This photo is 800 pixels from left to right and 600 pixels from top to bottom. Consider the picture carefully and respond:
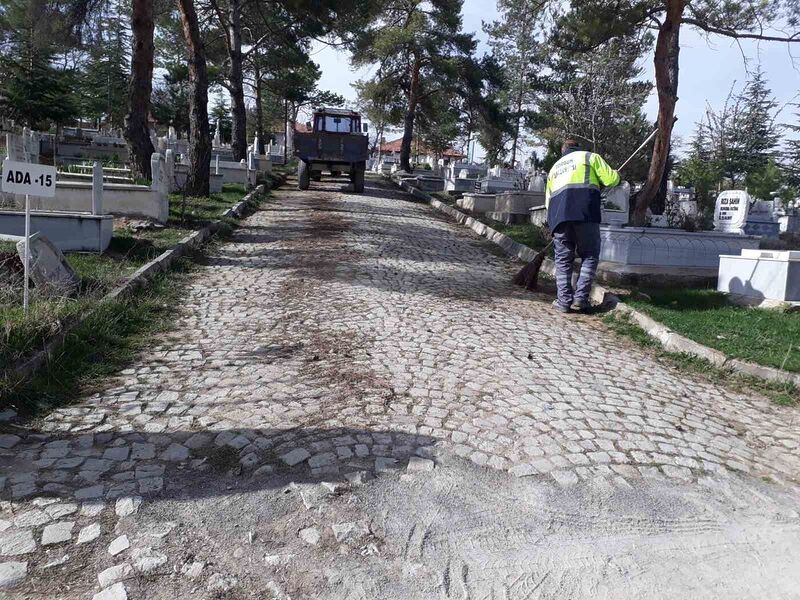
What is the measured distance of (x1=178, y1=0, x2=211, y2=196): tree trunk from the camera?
14.9 metres

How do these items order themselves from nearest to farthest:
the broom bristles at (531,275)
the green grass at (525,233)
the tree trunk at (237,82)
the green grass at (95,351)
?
the green grass at (95,351) < the broom bristles at (531,275) < the green grass at (525,233) < the tree trunk at (237,82)

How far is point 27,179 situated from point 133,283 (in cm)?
184

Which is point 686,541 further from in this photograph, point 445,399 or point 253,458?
point 253,458

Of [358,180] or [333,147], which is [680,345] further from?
[358,180]

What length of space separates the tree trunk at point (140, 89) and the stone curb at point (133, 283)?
1.87 metres

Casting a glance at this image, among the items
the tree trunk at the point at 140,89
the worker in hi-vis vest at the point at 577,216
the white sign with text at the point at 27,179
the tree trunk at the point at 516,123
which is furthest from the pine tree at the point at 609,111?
the white sign with text at the point at 27,179

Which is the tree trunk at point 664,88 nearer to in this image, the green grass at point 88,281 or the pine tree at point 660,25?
the pine tree at point 660,25

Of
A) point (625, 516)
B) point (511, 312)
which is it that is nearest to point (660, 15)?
point (511, 312)

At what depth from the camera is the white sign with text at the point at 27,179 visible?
16.7 ft

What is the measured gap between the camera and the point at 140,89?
12641mm

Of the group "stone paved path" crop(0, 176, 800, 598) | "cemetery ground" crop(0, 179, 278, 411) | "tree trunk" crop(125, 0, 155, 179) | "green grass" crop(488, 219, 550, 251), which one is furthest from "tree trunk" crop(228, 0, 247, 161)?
"stone paved path" crop(0, 176, 800, 598)

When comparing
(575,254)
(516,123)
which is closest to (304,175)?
(575,254)

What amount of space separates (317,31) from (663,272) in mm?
17264

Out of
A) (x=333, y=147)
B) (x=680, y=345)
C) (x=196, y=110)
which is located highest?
(x=196, y=110)
